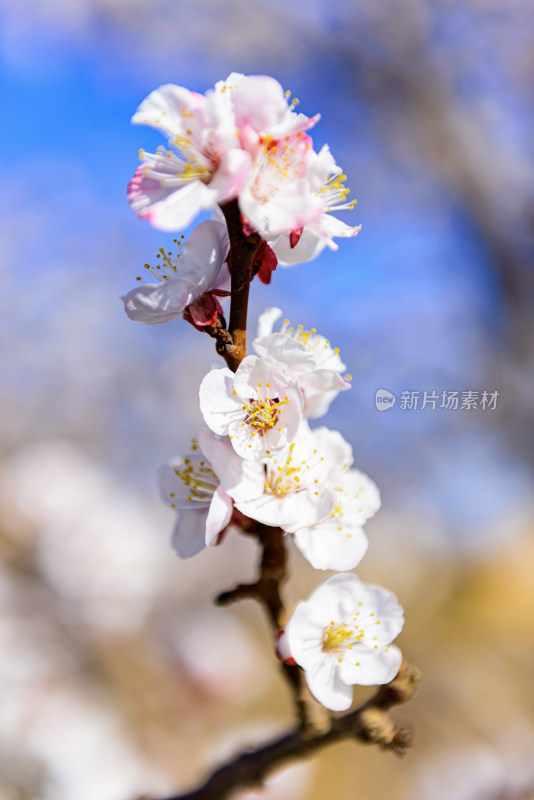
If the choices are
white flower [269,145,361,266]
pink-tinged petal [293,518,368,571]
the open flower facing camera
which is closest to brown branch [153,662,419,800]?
the open flower facing camera

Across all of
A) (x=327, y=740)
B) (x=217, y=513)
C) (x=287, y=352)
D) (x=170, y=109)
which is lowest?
(x=327, y=740)

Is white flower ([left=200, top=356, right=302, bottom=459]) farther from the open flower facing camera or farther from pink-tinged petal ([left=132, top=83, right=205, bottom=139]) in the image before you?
pink-tinged petal ([left=132, top=83, right=205, bottom=139])

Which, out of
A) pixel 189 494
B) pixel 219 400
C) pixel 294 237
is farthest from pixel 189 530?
pixel 294 237

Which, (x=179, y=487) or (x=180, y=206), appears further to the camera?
(x=179, y=487)

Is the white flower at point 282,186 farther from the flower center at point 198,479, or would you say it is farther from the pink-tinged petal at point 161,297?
the flower center at point 198,479

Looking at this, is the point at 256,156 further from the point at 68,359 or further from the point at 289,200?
the point at 68,359

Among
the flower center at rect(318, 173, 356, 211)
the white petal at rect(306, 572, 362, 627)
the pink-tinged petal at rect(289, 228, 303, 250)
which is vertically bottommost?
the white petal at rect(306, 572, 362, 627)

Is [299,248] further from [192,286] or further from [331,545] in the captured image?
[331,545]
